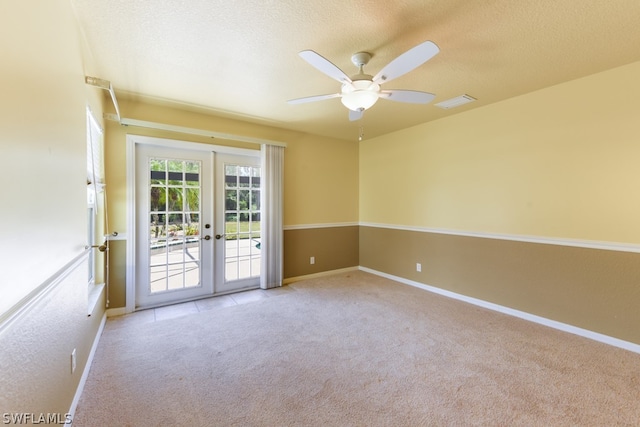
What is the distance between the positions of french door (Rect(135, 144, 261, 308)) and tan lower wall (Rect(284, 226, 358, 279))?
555 millimetres

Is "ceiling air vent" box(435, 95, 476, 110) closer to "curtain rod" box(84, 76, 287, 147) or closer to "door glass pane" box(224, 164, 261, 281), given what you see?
"curtain rod" box(84, 76, 287, 147)

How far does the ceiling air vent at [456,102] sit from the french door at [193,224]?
2722 mm

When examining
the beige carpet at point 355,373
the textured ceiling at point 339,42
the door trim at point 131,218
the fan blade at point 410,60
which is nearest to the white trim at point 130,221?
the door trim at point 131,218

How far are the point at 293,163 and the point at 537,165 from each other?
3.29 metres

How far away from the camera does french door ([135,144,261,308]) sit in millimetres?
3441

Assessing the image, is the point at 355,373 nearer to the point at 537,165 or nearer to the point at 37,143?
the point at 37,143

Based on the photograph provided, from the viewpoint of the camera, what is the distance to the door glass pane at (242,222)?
160 inches

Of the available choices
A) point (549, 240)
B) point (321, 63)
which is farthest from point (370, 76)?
point (549, 240)

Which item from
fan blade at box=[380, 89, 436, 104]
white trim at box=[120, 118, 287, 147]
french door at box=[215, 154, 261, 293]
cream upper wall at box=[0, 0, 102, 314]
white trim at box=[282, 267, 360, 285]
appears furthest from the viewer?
white trim at box=[282, 267, 360, 285]

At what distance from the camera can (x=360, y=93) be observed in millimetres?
2152

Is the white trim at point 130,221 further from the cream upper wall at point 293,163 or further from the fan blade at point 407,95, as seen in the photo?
the fan blade at point 407,95

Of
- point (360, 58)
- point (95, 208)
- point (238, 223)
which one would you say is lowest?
point (238, 223)

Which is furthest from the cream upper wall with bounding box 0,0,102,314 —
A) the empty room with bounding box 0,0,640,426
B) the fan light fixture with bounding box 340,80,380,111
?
the fan light fixture with bounding box 340,80,380,111

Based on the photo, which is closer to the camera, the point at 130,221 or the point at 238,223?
the point at 130,221
